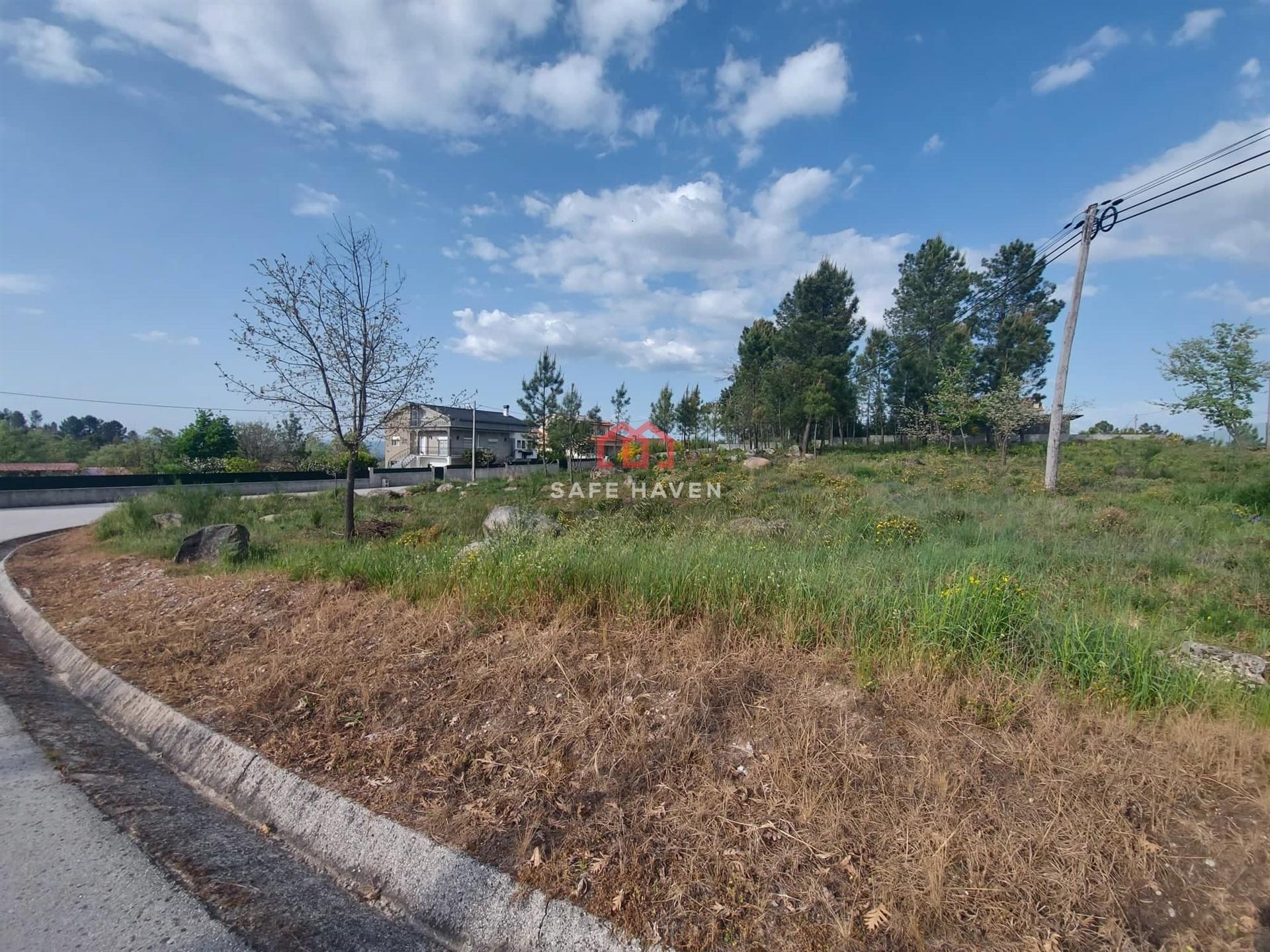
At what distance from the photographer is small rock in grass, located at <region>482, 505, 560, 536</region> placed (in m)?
5.99

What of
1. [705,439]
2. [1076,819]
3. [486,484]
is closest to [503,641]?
[1076,819]

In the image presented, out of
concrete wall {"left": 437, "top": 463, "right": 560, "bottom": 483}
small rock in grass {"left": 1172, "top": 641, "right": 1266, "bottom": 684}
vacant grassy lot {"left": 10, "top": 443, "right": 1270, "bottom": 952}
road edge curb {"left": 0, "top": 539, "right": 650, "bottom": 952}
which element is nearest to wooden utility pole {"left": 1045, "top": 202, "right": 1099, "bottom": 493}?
vacant grassy lot {"left": 10, "top": 443, "right": 1270, "bottom": 952}

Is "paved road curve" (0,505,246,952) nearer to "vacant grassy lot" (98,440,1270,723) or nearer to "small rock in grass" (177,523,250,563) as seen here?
"vacant grassy lot" (98,440,1270,723)

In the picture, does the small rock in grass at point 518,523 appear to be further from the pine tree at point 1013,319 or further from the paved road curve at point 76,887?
the pine tree at point 1013,319

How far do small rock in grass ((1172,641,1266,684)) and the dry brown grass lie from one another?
542 millimetres

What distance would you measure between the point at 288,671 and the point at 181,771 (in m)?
0.64

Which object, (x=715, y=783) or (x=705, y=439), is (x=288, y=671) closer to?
(x=715, y=783)

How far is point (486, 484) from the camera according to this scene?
1905cm

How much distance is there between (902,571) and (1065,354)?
12.7m

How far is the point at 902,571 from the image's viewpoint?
163 inches

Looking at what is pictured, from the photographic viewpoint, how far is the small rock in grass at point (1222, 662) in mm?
2699

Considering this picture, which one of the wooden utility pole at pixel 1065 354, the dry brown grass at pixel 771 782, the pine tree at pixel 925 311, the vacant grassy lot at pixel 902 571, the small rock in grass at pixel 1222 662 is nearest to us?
the dry brown grass at pixel 771 782

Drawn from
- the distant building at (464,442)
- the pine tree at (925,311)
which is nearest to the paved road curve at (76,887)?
the distant building at (464,442)

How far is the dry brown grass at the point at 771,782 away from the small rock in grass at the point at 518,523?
2501 mm
